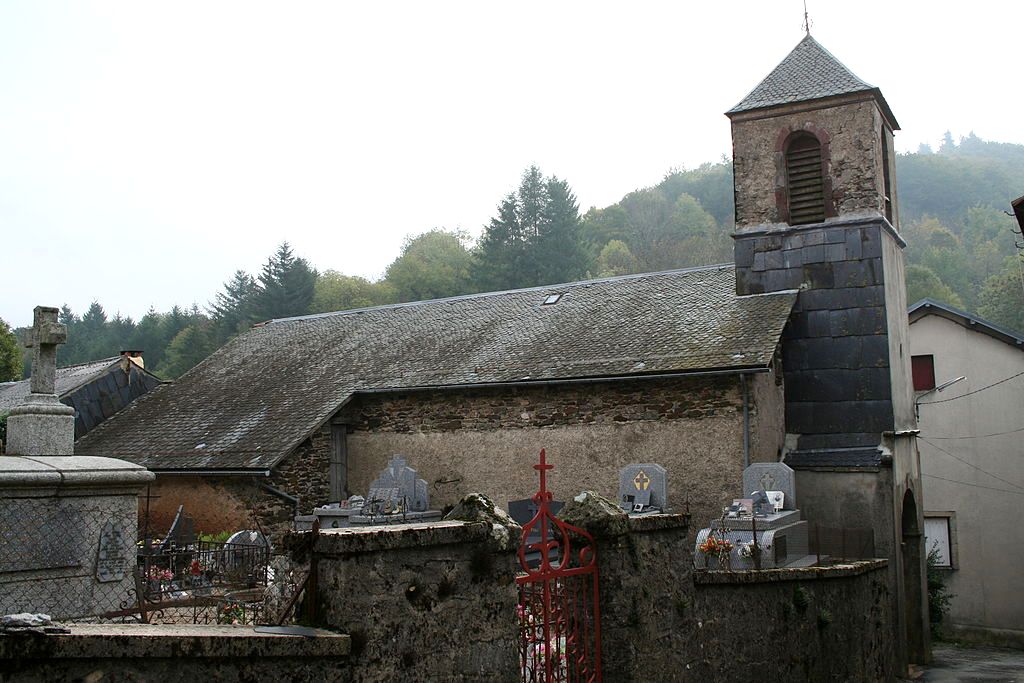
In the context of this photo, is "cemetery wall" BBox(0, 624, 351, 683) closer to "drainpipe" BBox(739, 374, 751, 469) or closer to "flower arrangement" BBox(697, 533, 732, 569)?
"flower arrangement" BBox(697, 533, 732, 569)

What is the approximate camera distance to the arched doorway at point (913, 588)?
16578mm

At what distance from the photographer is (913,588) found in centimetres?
1672

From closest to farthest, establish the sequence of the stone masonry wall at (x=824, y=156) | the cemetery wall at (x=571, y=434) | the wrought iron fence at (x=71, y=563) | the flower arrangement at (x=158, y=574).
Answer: the wrought iron fence at (x=71, y=563) < the flower arrangement at (x=158, y=574) < the cemetery wall at (x=571, y=434) < the stone masonry wall at (x=824, y=156)

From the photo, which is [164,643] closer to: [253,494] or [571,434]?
[571,434]

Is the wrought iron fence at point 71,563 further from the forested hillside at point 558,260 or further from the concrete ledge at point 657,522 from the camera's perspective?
the forested hillside at point 558,260

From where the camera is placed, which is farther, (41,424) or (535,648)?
(41,424)

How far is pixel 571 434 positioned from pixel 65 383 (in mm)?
15732

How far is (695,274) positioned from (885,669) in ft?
32.4

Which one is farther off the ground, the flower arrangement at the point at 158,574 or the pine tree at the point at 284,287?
the pine tree at the point at 284,287

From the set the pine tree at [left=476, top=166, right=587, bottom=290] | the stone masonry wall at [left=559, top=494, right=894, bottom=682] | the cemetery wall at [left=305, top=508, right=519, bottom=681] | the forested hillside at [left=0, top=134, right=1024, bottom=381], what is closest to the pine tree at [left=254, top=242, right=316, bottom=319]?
the forested hillside at [left=0, top=134, right=1024, bottom=381]

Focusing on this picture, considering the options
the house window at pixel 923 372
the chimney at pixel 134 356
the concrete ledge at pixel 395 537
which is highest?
the chimney at pixel 134 356

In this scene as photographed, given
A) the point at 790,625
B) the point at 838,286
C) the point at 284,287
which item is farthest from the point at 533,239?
the point at 790,625

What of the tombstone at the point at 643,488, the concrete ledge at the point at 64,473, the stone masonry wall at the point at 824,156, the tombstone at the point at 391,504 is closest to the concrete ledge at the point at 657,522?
the concrete ledge at the point at 64,473

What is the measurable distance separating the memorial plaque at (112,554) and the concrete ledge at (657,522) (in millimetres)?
4139
